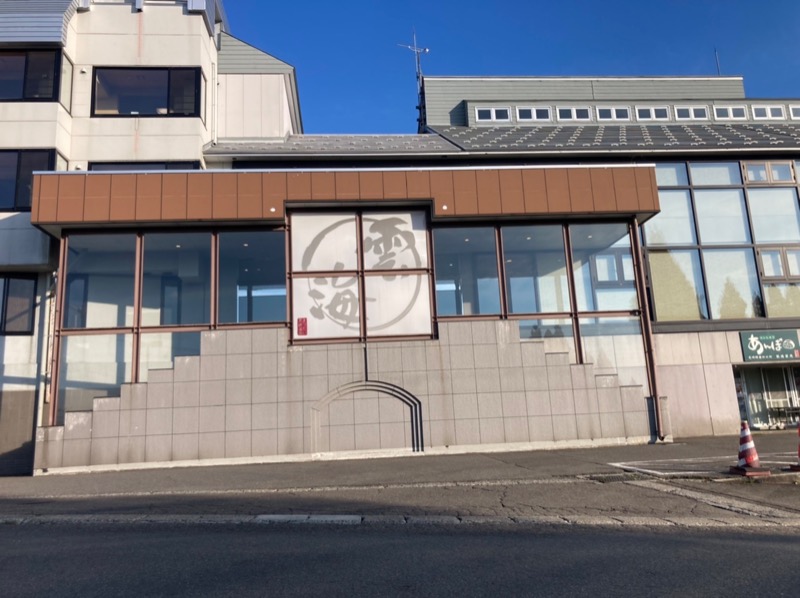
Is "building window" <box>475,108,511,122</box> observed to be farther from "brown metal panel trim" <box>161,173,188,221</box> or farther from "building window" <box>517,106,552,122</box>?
"brown metal panel trim" <box>161,173,188,221</box>

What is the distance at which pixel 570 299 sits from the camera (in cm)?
1550

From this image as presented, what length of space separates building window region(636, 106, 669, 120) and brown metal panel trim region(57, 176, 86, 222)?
65.1ft

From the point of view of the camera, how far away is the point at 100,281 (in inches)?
576

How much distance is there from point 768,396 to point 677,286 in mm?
4347

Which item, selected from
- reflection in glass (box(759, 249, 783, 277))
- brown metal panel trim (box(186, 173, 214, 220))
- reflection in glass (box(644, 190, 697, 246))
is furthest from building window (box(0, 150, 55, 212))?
reflection in glass (box(759, 249, 783, 277))

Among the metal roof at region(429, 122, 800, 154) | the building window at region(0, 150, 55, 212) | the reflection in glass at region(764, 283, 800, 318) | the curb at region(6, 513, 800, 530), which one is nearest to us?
the curb at region(6, 513, 800, 530)

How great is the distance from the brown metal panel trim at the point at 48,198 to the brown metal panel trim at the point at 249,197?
12.8 feet

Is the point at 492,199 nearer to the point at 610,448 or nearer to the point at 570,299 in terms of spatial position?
the point at 570,299

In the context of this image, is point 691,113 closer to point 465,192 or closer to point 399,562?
point 465,192

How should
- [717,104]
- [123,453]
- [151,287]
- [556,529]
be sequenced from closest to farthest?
1. [556,529]
2. [123,453]
3. [151,287]
4. [717,104]

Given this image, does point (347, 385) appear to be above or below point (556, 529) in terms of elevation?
above

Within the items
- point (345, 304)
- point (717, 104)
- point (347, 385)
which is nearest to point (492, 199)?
point (345, 304)

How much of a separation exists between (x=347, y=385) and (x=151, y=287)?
5034 mm

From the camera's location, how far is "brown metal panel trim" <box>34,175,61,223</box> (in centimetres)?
1394
